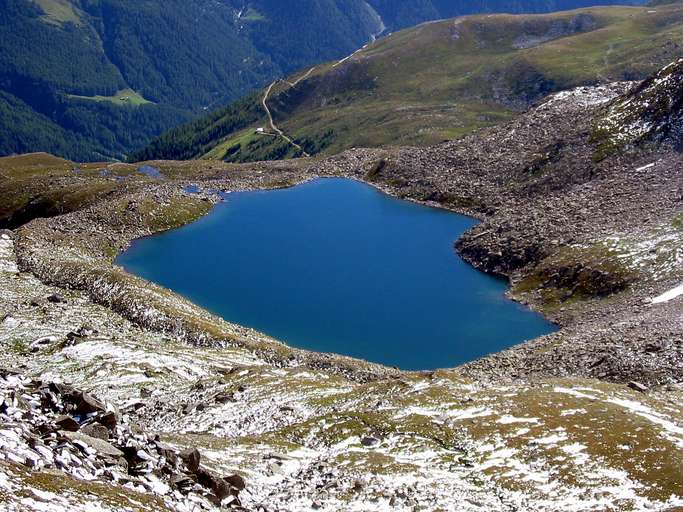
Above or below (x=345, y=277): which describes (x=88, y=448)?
below

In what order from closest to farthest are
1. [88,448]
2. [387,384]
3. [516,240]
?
[88,448] → [387,384] → [516,240]

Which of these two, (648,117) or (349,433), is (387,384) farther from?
(648,117)

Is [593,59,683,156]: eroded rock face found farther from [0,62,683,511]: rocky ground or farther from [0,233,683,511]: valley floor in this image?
[0,233,683,511]: valley floor

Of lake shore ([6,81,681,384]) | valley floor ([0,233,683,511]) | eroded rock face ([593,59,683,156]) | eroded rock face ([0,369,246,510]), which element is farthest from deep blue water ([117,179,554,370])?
eroded rock face ([0,369,246,510])

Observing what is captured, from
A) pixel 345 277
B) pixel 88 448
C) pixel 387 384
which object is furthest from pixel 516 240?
pixel 88 448

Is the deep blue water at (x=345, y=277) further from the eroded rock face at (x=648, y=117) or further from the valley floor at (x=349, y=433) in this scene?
the eroded rock face at (x=648, y=117)

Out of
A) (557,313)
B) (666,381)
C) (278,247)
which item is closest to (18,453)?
(666,381)

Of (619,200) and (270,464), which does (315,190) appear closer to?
(619,200)
